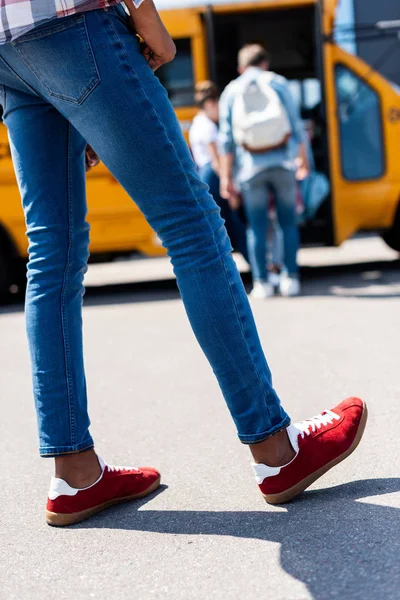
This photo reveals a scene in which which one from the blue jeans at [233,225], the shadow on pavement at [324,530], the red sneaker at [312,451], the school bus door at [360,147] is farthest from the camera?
the school bus door at [360,147]

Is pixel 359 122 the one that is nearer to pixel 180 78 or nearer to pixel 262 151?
pixel 180 78

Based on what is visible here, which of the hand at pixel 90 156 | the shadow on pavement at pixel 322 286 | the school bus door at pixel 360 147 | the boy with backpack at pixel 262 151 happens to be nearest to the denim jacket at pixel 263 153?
the boy with backpack at pixel 262 151

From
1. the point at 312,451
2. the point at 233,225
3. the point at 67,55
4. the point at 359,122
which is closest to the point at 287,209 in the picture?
the point at 233,225

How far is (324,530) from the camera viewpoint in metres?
2.33

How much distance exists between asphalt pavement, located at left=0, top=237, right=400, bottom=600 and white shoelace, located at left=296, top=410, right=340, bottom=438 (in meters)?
0.17

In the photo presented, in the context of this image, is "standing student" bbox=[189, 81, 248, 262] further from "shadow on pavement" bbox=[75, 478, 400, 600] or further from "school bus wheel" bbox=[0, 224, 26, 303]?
"shadow on pavement" bbox=[75, 478, 400, 600]

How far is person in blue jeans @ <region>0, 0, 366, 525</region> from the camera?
7.56ft

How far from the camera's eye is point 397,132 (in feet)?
27.9

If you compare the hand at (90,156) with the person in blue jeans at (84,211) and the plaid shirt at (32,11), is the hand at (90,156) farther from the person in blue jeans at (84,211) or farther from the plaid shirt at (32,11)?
the plaid shirt at (32,11)

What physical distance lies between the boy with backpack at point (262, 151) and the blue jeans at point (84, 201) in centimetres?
460

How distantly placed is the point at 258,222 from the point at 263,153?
50cm

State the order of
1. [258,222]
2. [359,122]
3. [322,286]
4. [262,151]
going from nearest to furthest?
[262,151] → [258,222] → [322,286] → [359,122]

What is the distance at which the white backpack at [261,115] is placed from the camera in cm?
705

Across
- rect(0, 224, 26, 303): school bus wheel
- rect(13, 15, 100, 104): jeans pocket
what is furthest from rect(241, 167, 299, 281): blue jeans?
rect(13, 15, 100, 104): jeans pocket
